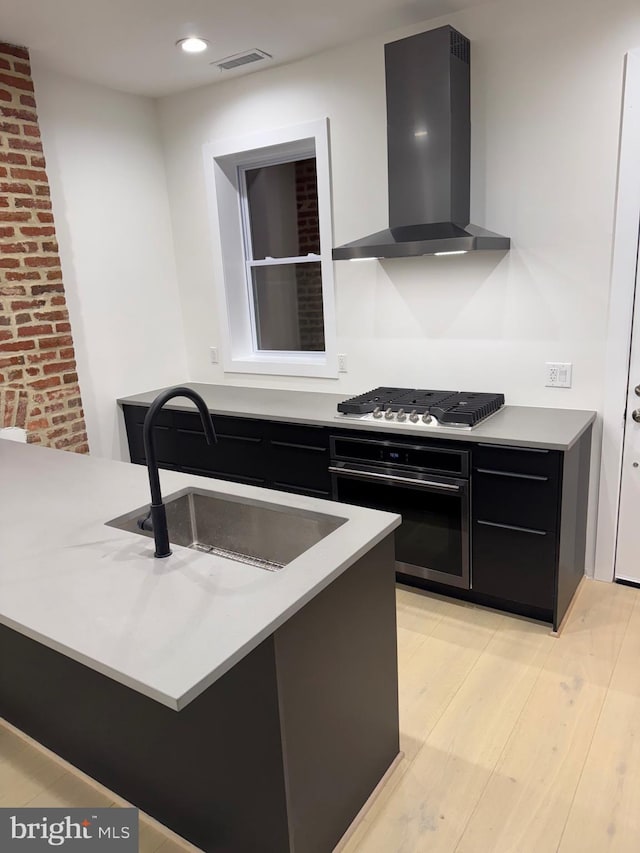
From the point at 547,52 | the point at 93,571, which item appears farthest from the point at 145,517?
the point at 547,52

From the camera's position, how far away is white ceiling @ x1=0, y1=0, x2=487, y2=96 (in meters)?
2.55

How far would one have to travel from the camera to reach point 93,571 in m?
1.43

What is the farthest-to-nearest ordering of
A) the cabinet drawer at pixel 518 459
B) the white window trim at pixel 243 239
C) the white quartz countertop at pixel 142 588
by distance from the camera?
the white window trim at pixel 243 239 < the cabinet drawer at pixel 518 459 < the white quartz countertop at pixel 142 588

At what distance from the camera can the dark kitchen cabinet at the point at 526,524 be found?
7.91 ft

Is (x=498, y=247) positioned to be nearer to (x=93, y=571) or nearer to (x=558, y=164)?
(x=558, y=164)

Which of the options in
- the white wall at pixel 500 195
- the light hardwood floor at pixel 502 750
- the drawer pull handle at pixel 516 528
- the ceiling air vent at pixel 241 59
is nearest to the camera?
the light hardwood floor at pixel 502 750

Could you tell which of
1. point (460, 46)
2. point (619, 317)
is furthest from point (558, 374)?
point (460, 46)

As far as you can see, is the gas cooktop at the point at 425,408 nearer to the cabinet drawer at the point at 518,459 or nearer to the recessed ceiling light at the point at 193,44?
the cabinet drawer at the point at 518,459

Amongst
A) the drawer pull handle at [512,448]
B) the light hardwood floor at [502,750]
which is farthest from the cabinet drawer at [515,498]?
the light hardwood floor at [502,750]

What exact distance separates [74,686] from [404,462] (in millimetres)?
1609

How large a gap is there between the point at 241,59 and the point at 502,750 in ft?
11.3

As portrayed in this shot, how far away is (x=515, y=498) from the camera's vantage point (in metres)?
2.49

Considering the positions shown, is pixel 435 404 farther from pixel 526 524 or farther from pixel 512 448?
pixel 526 524

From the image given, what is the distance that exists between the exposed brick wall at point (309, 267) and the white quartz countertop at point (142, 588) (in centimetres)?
204
